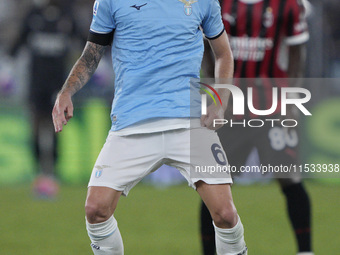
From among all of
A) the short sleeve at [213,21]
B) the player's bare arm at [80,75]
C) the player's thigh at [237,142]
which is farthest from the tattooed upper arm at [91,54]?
the player's thigh at [237,142]

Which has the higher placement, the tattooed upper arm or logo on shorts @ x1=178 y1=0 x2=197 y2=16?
logo on shorts @ x1=178 y1=0 x2=197 y2=16

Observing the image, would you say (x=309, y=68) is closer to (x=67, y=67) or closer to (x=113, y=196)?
(x=67, y=67)

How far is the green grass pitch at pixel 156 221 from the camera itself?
565cm

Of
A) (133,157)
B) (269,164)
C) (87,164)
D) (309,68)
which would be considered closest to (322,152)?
(309,68)

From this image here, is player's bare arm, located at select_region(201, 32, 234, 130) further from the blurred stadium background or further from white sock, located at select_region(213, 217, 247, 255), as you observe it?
the blurred stadium background

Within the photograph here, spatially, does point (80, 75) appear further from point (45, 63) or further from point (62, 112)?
point (45, 63)

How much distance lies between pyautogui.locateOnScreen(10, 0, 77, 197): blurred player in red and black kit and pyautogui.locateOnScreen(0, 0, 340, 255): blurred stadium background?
168mm

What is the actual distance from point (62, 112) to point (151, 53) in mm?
556

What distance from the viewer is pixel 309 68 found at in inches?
396

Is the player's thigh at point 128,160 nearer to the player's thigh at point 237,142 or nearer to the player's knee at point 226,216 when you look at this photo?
the player's knee at point 226,216

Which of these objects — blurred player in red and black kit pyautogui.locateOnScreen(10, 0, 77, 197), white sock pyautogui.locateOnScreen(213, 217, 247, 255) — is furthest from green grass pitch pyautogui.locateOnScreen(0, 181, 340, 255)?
white sock pyautogui.locateOnScreen(213, 217, 247, 255)

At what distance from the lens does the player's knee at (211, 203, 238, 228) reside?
3.70m

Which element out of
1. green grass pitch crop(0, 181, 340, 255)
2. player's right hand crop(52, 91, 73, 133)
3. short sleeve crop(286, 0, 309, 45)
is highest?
short sleeve crop(286, 0, 309, 45)

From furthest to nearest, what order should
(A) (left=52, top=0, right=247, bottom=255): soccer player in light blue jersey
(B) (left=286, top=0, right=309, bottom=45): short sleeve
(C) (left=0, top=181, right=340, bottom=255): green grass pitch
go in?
(C) (left=0, top=181, right=340, bottom=255): green grass pitch
(B) (left=286, top=0, right=309, bottom=45): short sleeve
(A) (left=52, top=0, right=247, bottom=255): soccer player in light blue jersey
